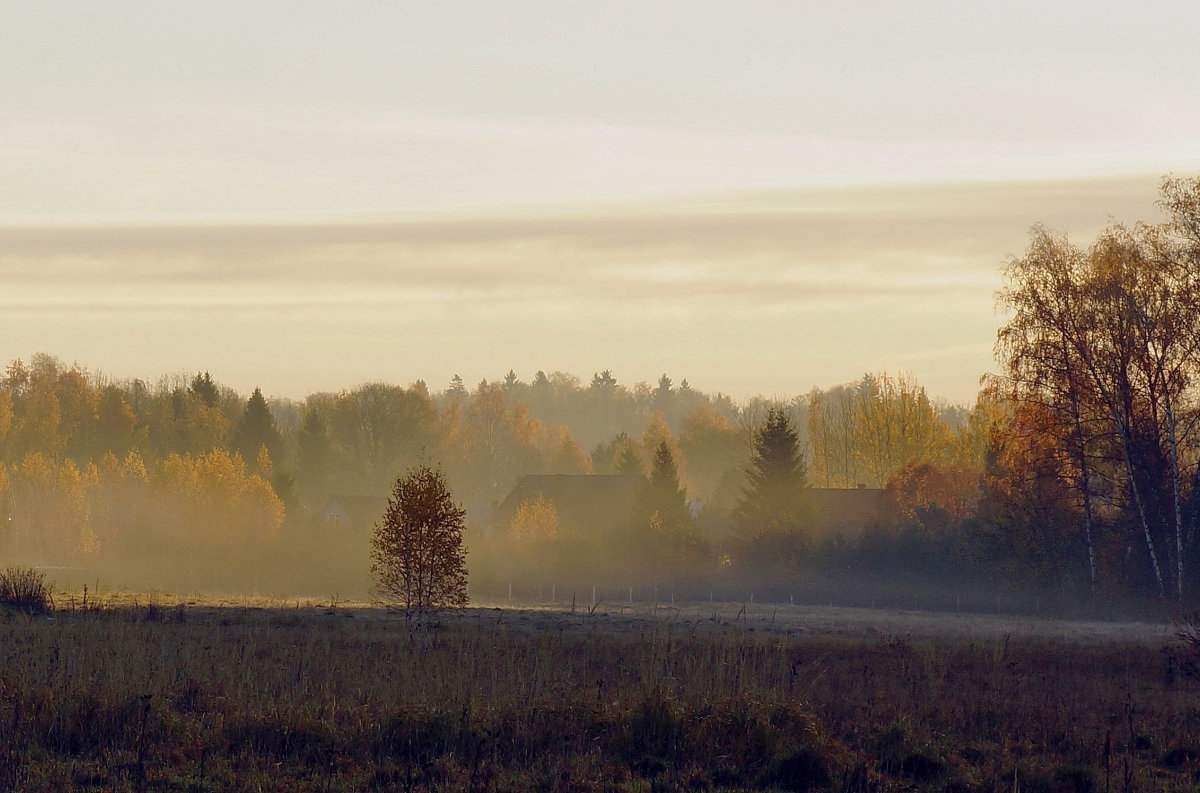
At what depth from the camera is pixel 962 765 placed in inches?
500

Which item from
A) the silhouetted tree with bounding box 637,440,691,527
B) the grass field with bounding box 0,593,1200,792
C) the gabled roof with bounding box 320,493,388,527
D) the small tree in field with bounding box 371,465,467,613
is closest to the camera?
the grass field with bounding box 0,593,1200,792

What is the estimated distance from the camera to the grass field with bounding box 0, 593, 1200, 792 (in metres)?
11.8

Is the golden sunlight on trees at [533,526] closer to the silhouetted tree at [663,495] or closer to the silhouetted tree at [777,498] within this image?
the silhouetted tree at [663,495]

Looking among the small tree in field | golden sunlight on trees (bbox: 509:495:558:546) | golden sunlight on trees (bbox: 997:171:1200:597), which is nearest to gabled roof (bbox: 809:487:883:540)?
golden sunlight on trees (bbox: 509:495:558:546)

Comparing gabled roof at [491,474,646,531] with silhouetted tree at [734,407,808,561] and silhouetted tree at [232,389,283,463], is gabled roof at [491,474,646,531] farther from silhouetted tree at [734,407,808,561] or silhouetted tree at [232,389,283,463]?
silhouetted tree at [232,389,283,463]

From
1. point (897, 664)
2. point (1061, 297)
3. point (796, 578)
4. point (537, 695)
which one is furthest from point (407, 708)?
point (796, 578)

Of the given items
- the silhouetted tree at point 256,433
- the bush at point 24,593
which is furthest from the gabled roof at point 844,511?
the bush at point 24,593

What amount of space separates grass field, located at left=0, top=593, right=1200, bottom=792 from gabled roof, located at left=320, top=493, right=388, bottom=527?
69.6 m

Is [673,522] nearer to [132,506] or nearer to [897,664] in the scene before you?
[132,506]

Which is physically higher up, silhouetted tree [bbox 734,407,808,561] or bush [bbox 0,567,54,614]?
silhouetted tree [bbox 734,407,808,561]

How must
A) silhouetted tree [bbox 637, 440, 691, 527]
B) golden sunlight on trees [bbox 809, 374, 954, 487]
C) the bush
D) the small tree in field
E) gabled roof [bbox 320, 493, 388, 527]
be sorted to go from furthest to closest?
golden sunlight on trees [bbox 809, 374, 954, 487]
gabled roof [bbox 320, 493, 388, 527]
silhouetted tree [bbox 637, 440, 691, 527]
the small tree in field
the bush

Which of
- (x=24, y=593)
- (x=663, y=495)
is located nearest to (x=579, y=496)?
(x=663, y=495)

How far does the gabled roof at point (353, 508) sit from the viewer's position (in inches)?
3565

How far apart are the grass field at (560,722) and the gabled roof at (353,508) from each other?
69552 millimetres
